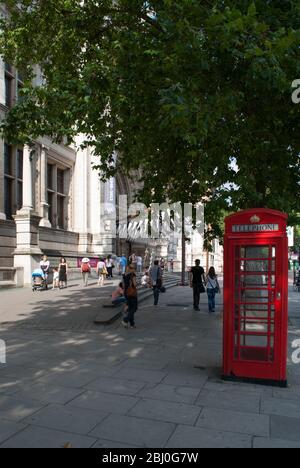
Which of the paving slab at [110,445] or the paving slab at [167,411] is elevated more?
the paving slab at [110,445]

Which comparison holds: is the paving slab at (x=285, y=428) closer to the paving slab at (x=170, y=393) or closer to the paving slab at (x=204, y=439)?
the paving slab at (x=204, y=439)

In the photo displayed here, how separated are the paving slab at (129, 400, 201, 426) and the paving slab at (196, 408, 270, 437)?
0.37ft

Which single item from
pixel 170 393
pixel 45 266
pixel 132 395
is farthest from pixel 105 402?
pixel 45 266

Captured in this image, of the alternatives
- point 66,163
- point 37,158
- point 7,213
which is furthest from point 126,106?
point 66,163

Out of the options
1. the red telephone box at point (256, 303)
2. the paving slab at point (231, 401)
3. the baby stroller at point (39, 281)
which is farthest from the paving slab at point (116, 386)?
the baby stroller at point (39, 281)

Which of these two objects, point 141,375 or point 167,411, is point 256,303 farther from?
point 167,411

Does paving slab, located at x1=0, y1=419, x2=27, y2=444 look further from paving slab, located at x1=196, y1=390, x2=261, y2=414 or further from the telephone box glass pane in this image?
the telephone box glass pane

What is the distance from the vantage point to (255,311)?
21.8 feet

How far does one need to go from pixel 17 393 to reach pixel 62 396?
0.63m

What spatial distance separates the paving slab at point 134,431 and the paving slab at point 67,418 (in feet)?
0.40

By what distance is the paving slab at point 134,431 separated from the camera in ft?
13.7

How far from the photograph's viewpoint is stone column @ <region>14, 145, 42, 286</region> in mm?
22453

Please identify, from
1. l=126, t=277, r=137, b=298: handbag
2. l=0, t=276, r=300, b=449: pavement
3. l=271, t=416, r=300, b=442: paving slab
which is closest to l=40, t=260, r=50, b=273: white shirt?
l=0, t=276, r=300, b=449: pavement

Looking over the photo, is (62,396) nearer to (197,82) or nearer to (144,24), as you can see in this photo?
(197,82)
